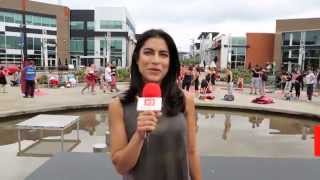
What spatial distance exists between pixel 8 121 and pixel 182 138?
10337mm

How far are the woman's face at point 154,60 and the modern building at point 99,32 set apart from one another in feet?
234

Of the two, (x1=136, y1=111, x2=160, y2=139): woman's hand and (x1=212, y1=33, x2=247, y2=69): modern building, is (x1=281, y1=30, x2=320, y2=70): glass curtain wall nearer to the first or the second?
(x1=212, y1=33, x2=247, y2=69): modern building

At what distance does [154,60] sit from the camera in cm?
175

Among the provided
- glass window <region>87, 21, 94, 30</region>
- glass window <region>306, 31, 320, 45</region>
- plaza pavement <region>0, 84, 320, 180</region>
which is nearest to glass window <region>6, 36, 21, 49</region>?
glass window <region>87, 21, 94, 30</region>

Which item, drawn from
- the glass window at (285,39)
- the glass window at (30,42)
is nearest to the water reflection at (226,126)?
the glass window at (285,39)

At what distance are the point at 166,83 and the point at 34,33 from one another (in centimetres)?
7316

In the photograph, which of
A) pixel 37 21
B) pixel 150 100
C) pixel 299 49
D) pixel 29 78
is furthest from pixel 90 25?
pixel 150 100

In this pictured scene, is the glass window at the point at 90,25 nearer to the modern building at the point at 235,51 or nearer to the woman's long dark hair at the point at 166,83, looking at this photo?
the modern building at the point at 235,51

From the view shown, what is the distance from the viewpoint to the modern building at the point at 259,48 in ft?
205

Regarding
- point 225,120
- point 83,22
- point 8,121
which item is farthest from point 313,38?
point 8,121

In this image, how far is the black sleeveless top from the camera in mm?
1729

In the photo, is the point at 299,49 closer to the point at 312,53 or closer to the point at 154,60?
the point at 312,53

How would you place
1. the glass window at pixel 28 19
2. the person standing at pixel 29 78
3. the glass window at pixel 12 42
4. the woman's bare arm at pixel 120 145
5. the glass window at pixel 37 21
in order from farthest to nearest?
1. the glass window at pixel 37 21
2. the glass window at pixel 28 19
3. the glass window at pixel 12 42
4. the person standing at pixel 29 78
5. the woman's bare arm at pixel 120 145

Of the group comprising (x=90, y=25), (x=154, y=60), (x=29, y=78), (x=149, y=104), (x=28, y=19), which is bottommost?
(x=29, y=78)
